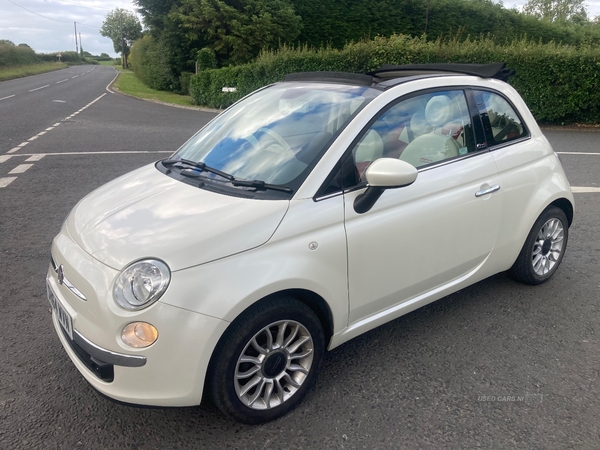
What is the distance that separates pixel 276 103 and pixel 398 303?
5.18 feet

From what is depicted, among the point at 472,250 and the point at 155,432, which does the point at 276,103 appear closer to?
the point at 472,250

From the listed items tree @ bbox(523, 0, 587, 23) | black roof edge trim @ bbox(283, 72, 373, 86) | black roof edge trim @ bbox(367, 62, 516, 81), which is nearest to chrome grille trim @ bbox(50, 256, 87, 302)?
black roof edge trim @ bbox(283, 72, 373, 86)

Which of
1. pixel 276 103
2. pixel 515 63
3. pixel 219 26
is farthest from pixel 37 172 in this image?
pixel 219 26

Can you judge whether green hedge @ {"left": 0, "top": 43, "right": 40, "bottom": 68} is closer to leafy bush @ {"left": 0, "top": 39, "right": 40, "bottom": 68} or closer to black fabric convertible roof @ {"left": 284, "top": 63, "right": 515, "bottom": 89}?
leafy bush @ {"left": 0, "top": 39, "right": 40, "bottom": 68}

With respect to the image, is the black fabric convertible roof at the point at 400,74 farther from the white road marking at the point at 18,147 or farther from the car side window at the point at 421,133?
the white road marking at the point at 18,147

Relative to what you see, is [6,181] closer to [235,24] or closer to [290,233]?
[290,233]

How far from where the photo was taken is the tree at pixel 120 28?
86.6 m

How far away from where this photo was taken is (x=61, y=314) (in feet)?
8.55

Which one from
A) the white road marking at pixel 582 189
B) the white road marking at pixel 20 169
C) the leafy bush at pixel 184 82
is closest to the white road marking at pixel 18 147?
the white road marking at pixel 20 169

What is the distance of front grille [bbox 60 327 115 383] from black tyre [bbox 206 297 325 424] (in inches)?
17.6

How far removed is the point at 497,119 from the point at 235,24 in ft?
73.4

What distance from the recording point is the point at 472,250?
10.9 feet

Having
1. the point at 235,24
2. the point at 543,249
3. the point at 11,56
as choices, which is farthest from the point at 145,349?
the point at 11,56

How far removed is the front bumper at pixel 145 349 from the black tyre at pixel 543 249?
2.65 meters
